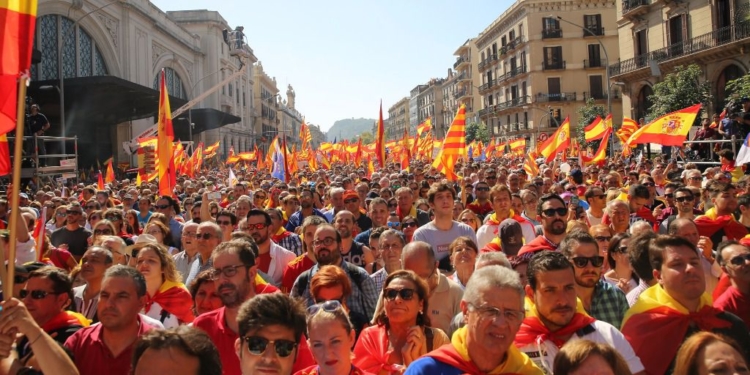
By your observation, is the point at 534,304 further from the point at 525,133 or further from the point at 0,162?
the point at 525,133

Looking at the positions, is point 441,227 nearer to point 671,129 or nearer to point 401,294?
point 401,294

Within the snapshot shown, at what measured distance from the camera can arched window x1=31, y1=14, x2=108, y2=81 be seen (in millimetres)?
29703

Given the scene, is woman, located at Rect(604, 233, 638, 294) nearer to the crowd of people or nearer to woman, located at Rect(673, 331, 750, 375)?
the crowd of people

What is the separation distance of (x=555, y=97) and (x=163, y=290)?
2210 inches

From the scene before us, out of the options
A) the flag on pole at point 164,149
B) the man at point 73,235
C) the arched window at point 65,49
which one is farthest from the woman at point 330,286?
the arched window at point 65,49

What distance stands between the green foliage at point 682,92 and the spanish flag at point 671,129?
13.0 meters

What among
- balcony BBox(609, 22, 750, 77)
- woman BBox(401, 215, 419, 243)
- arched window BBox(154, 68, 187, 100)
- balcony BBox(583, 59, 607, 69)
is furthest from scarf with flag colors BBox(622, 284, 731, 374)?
balcony BBox(583, 59, 607, 69)

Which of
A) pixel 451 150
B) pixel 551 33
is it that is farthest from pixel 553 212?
pixel 551 33

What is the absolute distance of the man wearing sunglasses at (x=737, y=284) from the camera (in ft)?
12.5

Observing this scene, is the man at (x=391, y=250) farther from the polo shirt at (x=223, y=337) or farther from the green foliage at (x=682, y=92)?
the green foliage at (x=682, y=92)

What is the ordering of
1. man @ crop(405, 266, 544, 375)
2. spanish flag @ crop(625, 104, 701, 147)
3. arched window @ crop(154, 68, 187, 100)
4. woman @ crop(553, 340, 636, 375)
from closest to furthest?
woman @ crop(553, 340, 636, 375)
man @ crop(405, 266, 544, 375)
spanish flag @ crop(625, 104, 701, 147)
arched window @ crop(154, 68, 187, 100)

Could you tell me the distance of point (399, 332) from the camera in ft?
11.9

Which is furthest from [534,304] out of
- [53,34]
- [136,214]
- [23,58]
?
[53,34]

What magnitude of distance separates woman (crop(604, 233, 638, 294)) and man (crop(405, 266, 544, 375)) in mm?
2271
